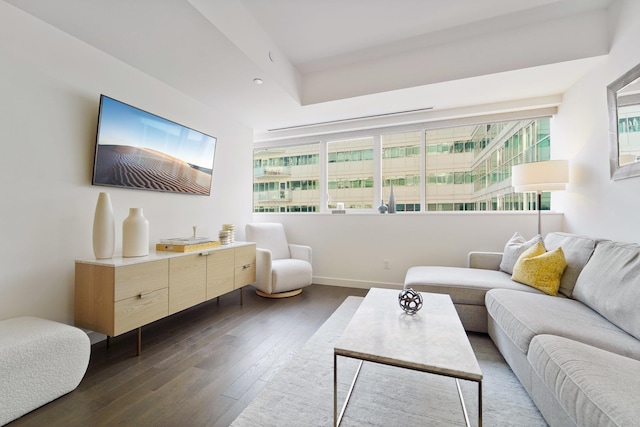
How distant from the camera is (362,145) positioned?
4.03 m

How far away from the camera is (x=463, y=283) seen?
7.50ft

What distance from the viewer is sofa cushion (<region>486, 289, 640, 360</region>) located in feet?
4.22

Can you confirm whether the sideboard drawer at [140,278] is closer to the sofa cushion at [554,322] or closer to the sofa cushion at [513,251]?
the sofa cushion at [554,322]

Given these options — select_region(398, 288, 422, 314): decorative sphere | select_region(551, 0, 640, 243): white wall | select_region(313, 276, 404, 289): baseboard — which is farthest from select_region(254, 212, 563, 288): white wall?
select_region(398, 288, 422, 314): decorative sphere

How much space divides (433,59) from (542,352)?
101 inches

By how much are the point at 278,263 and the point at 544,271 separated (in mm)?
2589

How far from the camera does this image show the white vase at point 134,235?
2062 mm

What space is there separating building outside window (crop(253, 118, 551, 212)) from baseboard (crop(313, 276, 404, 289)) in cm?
104

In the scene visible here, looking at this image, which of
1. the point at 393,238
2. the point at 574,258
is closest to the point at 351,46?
the point at 393,238

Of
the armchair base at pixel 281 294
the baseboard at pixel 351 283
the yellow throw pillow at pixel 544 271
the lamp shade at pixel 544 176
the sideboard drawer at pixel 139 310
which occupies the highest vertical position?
the lamp shade at pixel 544 176

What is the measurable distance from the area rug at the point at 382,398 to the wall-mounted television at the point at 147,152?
1977mm

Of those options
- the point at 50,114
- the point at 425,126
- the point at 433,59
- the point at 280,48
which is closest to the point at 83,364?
the point at 50,114

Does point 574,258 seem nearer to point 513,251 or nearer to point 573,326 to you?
point 513,251

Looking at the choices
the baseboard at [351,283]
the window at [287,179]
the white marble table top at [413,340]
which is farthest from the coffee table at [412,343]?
the window at [287,179]
